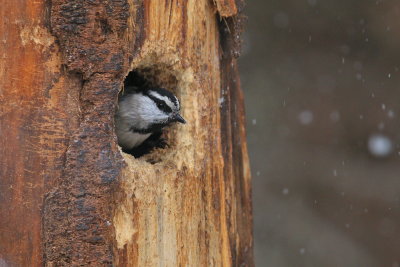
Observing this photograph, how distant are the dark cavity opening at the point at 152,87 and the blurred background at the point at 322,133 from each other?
2778 mm

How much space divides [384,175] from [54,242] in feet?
15.1

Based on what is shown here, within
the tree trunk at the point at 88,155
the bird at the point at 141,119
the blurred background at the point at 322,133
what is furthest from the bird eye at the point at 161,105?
the blurred background at the point at 322,133

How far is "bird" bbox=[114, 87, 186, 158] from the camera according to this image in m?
4.32

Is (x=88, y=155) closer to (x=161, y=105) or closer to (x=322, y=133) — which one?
(x=161, y=105)

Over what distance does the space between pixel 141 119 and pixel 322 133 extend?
9.97 feet

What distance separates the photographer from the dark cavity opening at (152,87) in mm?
4040

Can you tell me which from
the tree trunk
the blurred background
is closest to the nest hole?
the tree trunk

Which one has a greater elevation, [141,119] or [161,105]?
[161,105]

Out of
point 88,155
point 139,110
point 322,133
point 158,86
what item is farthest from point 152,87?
point 322,133

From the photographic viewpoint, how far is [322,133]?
7.43 m

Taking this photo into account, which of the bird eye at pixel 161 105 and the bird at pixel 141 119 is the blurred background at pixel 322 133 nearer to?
the bird at pixel 141 119

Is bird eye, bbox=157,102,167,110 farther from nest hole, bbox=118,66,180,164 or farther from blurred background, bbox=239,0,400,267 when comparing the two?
blurred background, bbox=239,0,400,267

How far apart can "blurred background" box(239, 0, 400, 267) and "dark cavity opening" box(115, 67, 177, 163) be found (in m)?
2.78

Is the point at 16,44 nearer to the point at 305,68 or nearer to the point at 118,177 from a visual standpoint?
the point at 118,177
